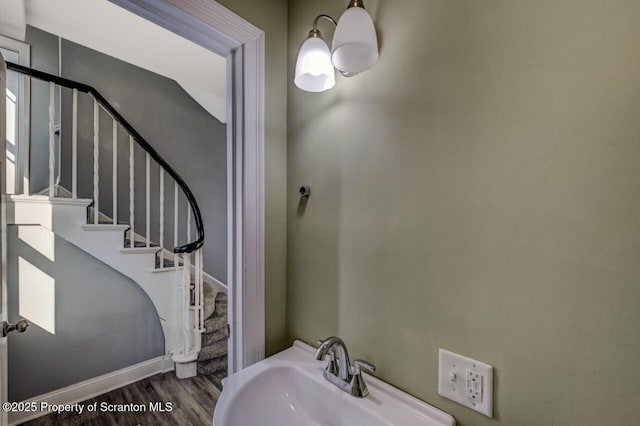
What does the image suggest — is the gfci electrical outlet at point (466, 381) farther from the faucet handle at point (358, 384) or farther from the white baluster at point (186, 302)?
the white baluster at point (186, 302)

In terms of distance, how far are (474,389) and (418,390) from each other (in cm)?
16

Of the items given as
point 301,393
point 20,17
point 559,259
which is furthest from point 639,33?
point 20,17

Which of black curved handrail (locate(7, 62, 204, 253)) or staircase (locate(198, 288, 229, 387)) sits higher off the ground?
black curved handrail (locate(7, 62, 204, 253))

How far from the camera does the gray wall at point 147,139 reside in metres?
2.34

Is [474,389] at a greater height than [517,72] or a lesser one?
lesser

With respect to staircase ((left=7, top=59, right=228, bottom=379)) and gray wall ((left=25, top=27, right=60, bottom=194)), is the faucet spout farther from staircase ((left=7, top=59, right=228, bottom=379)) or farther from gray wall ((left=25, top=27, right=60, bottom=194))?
gray wall ((left=25, top=27, right=60, bottom=194))

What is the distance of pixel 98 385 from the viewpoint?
6.91 ft

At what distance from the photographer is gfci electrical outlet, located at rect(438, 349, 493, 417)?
0.65 meters

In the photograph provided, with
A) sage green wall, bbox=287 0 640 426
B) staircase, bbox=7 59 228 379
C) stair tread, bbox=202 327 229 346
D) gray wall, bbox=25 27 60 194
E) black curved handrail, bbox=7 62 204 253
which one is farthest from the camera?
stair tread, bbox=202 327 229 346

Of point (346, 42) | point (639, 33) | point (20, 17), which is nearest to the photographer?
point (639, 33)

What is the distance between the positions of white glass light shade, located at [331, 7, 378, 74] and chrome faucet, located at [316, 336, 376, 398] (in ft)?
2.73

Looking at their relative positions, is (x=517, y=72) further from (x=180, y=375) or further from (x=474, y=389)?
(x=180, y=375)

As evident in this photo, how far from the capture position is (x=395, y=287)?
2.68 ft

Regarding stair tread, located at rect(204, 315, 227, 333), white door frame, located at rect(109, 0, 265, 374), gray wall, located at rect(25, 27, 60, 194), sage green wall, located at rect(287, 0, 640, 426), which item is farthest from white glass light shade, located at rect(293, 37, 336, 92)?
gray wall, located at rect(25, 27, 60, 194)
